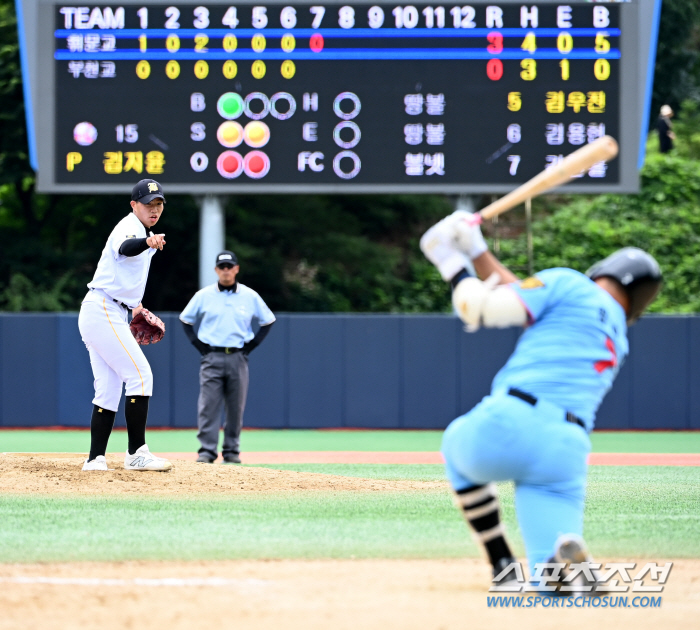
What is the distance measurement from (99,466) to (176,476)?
52 cm

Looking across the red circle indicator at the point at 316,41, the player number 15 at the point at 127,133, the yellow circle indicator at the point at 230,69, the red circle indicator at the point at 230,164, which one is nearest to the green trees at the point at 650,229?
the red circle indicator at the point at 316,41

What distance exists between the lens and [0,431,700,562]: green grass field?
16.7ft

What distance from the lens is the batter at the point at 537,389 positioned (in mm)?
3762

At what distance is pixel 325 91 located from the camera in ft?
43.0

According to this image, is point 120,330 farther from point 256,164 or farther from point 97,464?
point 256,164

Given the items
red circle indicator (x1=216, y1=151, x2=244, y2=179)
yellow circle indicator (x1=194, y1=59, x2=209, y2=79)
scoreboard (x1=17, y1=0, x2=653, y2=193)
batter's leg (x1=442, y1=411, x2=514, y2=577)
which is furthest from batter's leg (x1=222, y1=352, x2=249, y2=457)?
batter's leg (x1=442, y1=411, x2=514, y2=577)

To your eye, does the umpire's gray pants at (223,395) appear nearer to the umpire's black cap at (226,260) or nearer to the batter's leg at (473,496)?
the umpire's black cap at (226,260)

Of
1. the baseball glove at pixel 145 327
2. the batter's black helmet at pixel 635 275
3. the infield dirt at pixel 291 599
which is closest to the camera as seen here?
the infield dirt at pixel 291 599

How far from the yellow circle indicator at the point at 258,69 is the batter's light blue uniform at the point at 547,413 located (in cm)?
969

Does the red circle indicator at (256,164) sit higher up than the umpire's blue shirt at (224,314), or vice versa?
the red circle indicator at (256,164)

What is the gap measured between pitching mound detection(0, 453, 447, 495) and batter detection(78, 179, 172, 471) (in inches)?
9.3

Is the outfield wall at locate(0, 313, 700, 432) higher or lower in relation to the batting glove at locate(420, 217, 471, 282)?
lower

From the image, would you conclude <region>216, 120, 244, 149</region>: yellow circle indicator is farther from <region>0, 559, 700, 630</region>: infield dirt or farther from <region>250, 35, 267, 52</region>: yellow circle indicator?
<region>0, 559, 700, 630</region>: infield dirt

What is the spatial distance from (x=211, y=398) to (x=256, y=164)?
4334 mm
